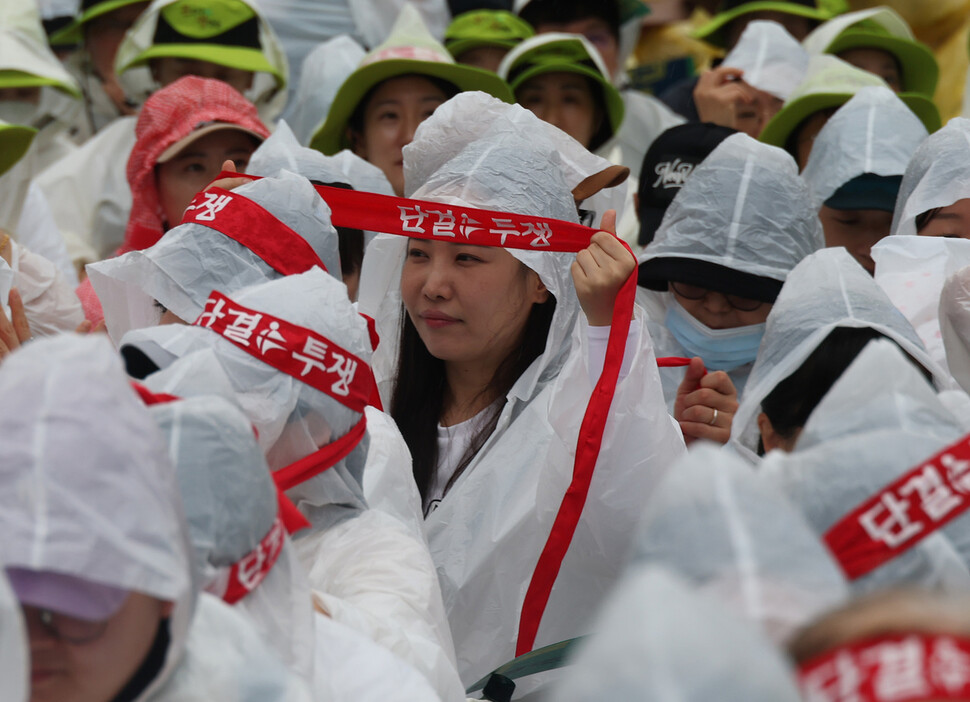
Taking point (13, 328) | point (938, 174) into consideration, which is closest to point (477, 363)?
point (13, 328)

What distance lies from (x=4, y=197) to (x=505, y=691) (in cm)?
319

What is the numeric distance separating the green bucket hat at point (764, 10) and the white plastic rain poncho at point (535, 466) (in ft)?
10.1

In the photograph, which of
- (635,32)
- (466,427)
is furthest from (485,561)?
(635,32)

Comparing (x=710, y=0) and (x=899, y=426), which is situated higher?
(x=899, y=426)

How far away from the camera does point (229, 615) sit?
1.62 m

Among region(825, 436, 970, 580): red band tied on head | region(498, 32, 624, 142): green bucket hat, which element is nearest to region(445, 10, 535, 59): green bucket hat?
region(498, 32, 624, 142): green bucket hat

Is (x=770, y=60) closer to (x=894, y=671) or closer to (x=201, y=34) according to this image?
(x=201, y=34)

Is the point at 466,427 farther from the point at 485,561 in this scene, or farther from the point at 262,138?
the point at 262,138

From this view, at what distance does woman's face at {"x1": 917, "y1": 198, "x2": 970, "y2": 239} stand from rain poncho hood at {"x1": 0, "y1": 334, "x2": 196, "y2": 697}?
2.66 meters

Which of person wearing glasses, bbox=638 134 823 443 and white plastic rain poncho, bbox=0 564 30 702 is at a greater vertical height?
white plastic rain poncho, bbox=0 564 30 702

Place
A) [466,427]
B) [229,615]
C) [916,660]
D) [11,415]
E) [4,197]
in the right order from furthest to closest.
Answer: [4,197] → [466,427] → [229,615] → [11,415] → [916,660]

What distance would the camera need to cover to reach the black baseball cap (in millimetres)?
4250

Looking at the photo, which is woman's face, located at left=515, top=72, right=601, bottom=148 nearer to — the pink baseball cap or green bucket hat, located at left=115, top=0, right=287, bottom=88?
green bucket hat, located at left=115, top=0, right=287, bottom=88

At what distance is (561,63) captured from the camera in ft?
16.7
